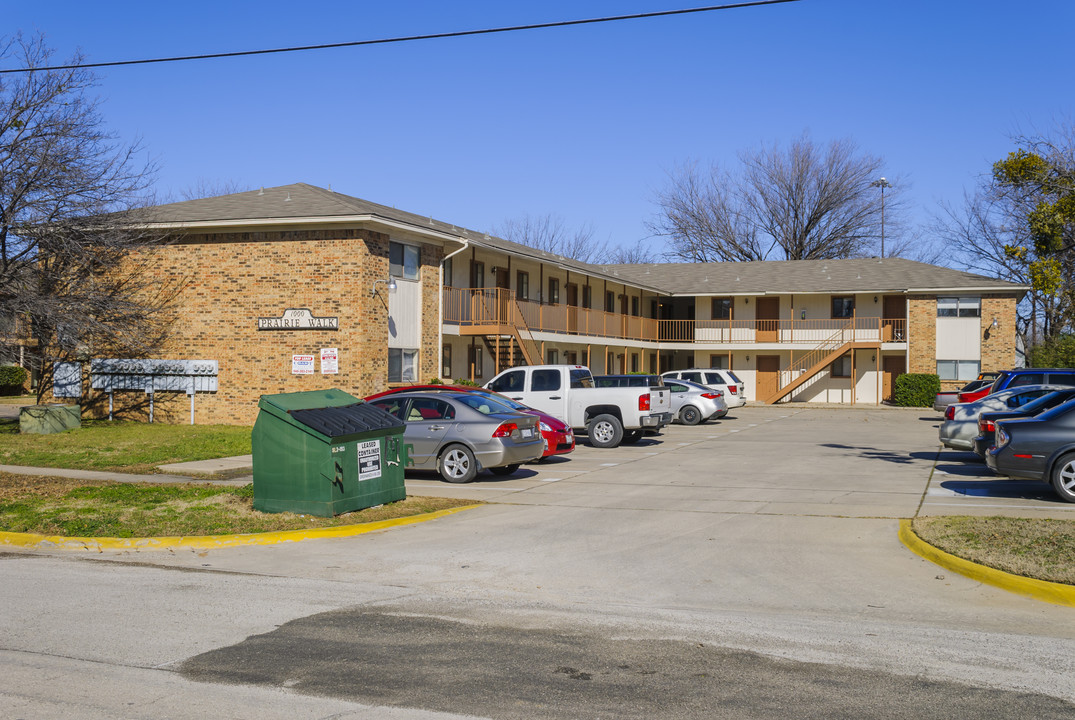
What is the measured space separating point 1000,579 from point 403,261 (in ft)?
66.9

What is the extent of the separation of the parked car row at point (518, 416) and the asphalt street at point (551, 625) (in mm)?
2560

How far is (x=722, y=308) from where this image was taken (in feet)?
165

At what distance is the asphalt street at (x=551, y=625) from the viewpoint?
17.9 feet

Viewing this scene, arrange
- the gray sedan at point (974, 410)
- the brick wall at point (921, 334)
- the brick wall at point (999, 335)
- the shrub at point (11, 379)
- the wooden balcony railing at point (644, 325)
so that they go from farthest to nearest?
the shrub at point (11, 379), the brick wall at point (921, 334), the brick wall at point (999, 335), the wooden balcony railing at point (644, 325), the gray sedan at point (974, 410)

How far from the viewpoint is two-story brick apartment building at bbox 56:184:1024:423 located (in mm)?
25031

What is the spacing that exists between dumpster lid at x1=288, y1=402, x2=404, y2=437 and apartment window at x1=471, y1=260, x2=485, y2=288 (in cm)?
2017

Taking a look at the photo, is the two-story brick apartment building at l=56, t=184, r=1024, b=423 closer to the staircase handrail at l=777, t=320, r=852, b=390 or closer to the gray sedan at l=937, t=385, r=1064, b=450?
the staircase handrail at l=777, t=320, r=852, b=390

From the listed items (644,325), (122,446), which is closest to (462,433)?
(122,446)

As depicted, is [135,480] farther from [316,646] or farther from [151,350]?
[151,350]

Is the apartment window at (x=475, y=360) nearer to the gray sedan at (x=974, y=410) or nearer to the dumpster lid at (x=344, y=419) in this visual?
the gray sedan at (x=974, y=410)

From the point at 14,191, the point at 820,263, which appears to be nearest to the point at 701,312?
the point at 820,263

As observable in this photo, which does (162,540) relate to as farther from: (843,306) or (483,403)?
(843,306)

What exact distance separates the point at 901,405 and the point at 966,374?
3384mm

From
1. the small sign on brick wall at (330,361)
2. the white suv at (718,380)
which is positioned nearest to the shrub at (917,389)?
the white suv at (718,380)
